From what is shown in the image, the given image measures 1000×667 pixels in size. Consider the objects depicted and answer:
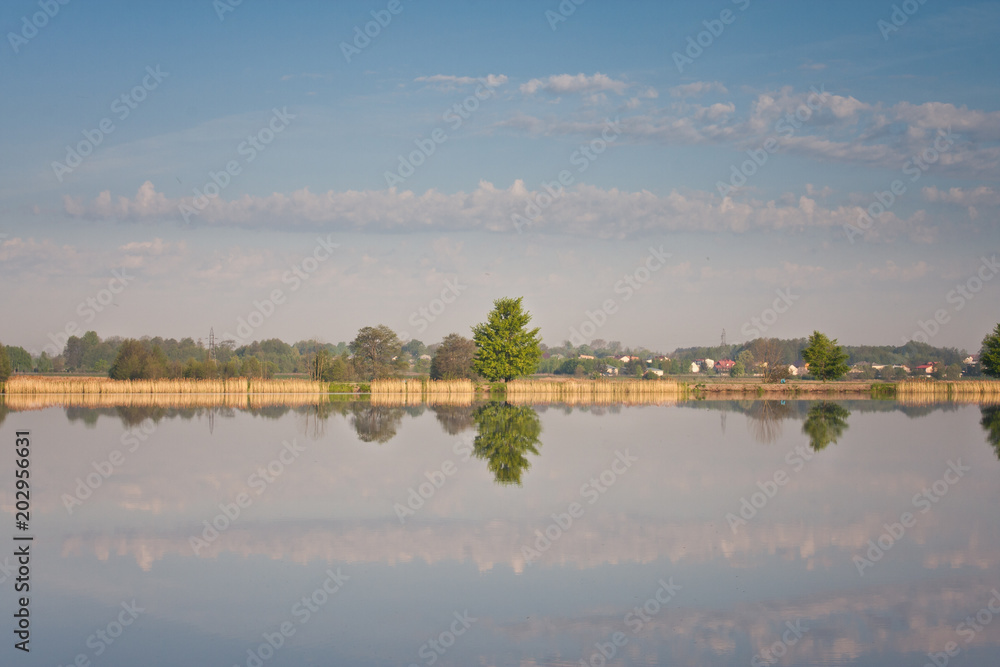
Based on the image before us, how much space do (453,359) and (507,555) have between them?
46836mm

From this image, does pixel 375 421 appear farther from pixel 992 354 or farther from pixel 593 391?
pixel 992 354

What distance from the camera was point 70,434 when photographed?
2155cm

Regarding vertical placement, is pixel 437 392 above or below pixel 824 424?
above

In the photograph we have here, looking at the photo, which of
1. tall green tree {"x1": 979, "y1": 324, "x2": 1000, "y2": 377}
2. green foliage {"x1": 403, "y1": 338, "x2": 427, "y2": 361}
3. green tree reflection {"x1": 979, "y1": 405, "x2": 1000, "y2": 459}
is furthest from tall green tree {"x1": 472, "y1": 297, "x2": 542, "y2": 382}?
green foliage {"x1": 403, "y1": 338, "x2": 427, "y2": 361}

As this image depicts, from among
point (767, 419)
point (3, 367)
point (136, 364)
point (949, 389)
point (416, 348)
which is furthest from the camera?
point (416, 348)

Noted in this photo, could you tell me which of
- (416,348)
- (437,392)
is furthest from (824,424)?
(416,348)

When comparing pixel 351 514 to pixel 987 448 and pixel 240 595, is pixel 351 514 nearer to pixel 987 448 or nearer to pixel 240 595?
pixel 240 595

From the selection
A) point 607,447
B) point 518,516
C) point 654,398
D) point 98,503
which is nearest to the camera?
point 518,516

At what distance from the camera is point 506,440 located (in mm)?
20719

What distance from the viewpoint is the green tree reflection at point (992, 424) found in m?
21.1

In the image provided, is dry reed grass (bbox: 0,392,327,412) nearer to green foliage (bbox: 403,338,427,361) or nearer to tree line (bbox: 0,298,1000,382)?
tree line (bbox: 0,298,1000,382)

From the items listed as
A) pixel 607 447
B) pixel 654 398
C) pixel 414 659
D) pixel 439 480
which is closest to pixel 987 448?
pixel 607 447

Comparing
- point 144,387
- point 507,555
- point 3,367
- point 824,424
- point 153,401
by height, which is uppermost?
point 3,367

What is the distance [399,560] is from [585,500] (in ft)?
13.8
